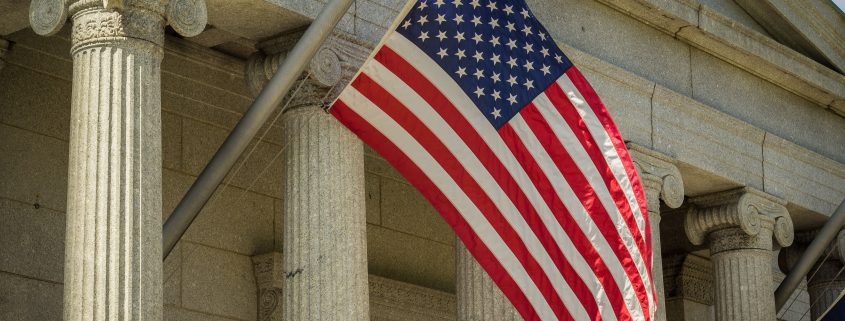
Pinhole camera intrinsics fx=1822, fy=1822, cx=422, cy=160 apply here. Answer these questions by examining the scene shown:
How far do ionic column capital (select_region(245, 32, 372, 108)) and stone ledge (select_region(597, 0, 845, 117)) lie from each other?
5122mm

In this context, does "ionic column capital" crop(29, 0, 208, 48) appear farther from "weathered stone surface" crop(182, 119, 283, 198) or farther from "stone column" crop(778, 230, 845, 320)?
"stone column" crop(778, 230, 845, 320)

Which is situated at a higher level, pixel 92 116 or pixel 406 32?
pixel 406 32

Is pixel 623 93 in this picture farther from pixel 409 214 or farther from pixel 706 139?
pixel 409 214

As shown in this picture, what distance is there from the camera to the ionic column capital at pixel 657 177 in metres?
22.7

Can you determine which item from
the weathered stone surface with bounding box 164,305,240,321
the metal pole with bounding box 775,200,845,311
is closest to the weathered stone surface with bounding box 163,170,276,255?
the weathered stone surface with bounding box 164,305,240,321

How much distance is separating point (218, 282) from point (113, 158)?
21.2ft

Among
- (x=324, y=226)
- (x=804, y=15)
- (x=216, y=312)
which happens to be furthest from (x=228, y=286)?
(x=804, y=15)

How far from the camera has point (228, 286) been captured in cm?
2223

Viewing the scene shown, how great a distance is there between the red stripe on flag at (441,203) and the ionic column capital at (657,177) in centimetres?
463

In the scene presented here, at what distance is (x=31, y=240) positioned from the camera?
20.0 m

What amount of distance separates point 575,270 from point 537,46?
2430mm

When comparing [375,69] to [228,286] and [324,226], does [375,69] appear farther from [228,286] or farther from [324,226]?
[228,286]

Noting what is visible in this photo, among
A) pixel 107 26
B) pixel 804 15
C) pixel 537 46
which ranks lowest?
pixel 107 26

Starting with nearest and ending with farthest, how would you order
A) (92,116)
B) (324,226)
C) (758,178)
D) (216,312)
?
(92,116)
(324,226)
(216,312)
(758,178)
